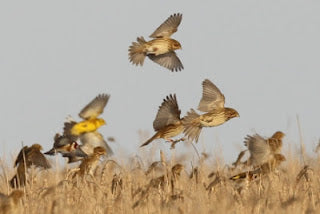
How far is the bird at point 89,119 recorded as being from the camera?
1110 centimetres

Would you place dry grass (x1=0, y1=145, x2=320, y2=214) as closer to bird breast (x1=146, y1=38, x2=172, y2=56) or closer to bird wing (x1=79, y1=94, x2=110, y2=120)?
bird wing (x1=79, y1=94, x2=110, y2=120)

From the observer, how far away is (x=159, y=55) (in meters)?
12.8

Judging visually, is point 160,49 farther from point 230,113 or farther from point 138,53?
point 230,113

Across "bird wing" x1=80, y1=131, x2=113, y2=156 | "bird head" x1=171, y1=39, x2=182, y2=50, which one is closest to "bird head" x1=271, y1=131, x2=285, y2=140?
"bird wing" x1=80, y1=131, x2=113, y2=156

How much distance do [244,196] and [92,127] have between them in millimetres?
3868

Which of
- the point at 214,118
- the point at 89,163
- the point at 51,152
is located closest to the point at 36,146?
the point at 89,163

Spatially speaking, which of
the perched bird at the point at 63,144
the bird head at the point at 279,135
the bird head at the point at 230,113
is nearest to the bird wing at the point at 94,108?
the perched bird at the point at 63,144

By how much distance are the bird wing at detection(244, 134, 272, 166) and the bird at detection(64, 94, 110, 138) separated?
339 cm

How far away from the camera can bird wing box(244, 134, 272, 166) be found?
790 centimetres

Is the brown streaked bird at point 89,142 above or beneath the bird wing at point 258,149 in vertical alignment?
above

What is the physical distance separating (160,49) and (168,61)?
26cm

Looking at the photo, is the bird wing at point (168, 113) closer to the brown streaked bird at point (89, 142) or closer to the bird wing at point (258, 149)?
the brown streaked bird at point (89, 142)

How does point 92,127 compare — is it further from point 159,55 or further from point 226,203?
point 226,203

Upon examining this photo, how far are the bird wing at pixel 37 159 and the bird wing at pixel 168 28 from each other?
4.53 m
